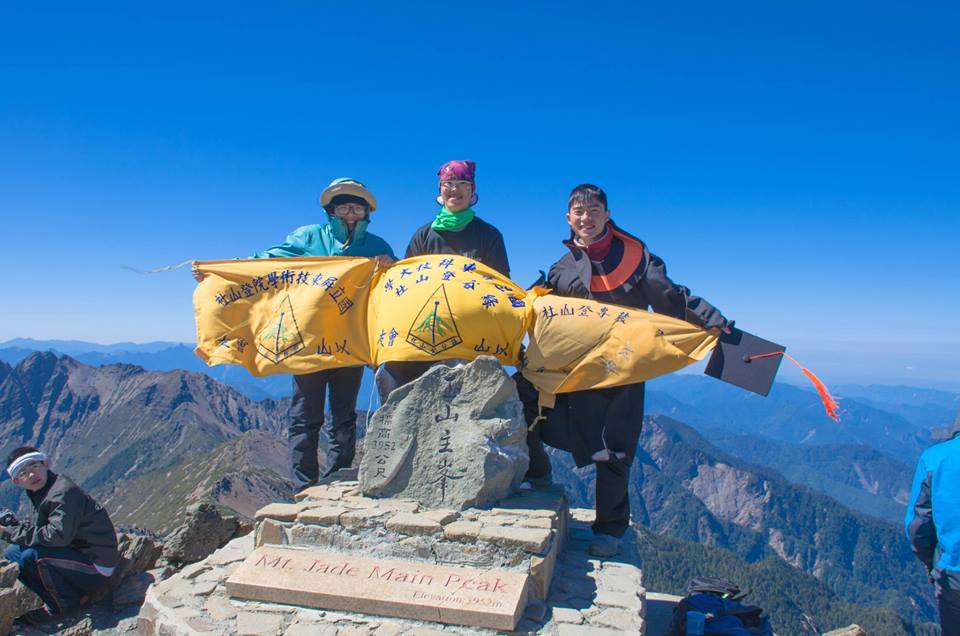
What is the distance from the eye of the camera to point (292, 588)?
6090 millimetres

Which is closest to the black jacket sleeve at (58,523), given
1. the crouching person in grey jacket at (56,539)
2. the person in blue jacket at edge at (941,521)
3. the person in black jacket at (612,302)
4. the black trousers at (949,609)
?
the crouching person in grey jacket at (56,539)

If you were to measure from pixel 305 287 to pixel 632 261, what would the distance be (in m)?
4.28

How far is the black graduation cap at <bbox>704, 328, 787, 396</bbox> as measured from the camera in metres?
7.18

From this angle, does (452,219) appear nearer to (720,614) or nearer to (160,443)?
(720,614)

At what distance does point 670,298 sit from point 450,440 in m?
3.13

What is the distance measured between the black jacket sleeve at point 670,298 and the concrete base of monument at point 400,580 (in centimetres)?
275

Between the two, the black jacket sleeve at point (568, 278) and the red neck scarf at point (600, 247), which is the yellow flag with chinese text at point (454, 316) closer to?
the black jacket sleeve at point (568, 278)

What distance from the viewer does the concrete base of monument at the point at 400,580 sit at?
5734mm

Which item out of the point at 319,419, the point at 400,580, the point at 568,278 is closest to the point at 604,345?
the point at 568,278

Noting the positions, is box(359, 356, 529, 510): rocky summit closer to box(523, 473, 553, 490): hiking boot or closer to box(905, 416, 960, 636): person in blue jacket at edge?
box(523, 473, 553, 490): hiking boot

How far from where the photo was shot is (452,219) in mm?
7828

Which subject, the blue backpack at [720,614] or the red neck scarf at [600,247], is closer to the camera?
the blue backpack at [720,614]

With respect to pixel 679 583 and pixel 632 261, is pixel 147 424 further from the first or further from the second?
pixel 632 261

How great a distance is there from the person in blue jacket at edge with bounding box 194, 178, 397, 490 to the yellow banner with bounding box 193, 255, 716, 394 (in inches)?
14.1
